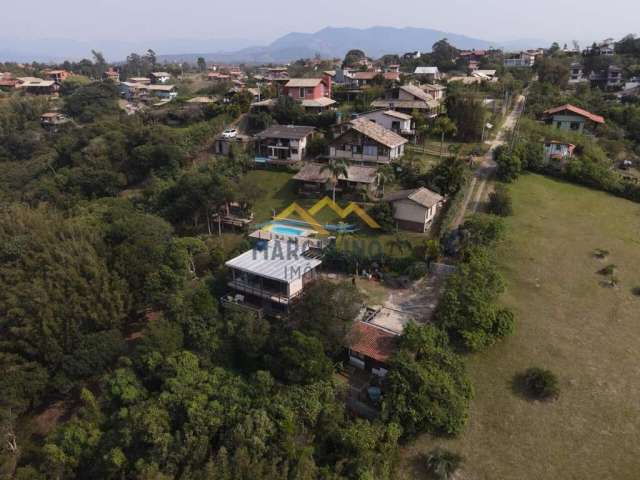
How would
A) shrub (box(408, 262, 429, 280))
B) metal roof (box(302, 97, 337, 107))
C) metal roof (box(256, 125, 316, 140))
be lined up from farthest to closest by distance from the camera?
metal roof (box(302, 97, 337, 107)) → metal roof (box(256, 125, 316, 140)) → shrub (box(408, 262, 429, 280))

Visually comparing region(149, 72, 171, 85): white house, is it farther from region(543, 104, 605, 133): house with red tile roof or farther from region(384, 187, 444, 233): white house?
region(384, 187, 444, 233): white house

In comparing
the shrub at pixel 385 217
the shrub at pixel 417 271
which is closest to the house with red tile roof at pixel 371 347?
the shrub at pixel 417 271

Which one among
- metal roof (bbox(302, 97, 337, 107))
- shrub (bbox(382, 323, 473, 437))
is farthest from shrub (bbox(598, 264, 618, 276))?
metal roof (bbox(302, 97, 337, 107))

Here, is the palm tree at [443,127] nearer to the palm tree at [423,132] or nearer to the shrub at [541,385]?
the palm tree at [423,132]

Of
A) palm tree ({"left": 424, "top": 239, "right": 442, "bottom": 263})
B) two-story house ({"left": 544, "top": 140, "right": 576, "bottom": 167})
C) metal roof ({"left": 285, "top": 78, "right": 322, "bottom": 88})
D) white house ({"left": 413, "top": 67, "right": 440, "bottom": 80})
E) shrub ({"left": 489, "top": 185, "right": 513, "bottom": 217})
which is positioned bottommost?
palm tree ({"left": 424, "top": 239, "right": 442, "bottom": 263})

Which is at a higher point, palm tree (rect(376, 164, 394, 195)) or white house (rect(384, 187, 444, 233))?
palm tree (rect(376, 164, 394, 195))

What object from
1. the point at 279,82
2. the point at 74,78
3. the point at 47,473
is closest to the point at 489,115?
the point at 279,82

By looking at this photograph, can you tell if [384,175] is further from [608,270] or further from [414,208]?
[608,270]
